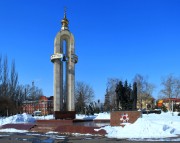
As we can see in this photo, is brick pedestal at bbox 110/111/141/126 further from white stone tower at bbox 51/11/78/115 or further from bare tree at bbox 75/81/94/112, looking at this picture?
bare tree at bbox 75/81/94/112

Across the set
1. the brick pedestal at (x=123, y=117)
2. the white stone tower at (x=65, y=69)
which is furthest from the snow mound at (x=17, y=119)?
the brick pedestal at (x=123, y=117)

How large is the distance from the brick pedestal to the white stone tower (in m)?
9.67

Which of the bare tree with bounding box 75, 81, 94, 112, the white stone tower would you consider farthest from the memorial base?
the bare tree with bounding box 75, 81, 94, 112

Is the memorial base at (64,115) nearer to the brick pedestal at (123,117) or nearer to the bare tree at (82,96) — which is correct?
the brick pedestal at (123,117)

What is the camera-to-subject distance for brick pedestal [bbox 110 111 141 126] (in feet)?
75.3

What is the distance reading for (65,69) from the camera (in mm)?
33406

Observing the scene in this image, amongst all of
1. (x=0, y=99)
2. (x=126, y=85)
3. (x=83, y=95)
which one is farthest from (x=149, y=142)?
(x=83, y=95)

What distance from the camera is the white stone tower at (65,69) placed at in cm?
3259

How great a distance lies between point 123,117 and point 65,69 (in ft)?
38.7

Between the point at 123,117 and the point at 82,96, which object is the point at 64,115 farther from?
the point at 82,96

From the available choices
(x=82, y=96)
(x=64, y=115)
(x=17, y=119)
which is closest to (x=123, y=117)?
(x=64, y=115)

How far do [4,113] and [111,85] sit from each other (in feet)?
112

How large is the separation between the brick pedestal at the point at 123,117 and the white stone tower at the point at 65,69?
9669mm

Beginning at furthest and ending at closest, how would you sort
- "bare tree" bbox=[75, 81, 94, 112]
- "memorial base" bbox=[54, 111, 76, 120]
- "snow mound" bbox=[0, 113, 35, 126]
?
1. "bare tree" bbox=[75, 81, 94, 112]
2. "snow mound" bbox=[0, 113, 35, 126]
3. "memorial base" bbox=[54, 111, 76, 120]
